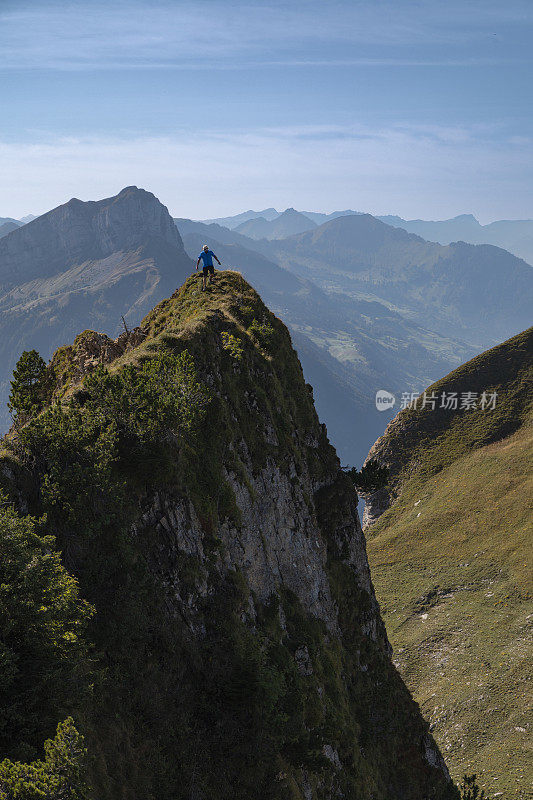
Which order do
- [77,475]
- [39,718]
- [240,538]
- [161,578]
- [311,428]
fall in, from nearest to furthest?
1. [39,718]
2. [77,475]
3. [161,578]
4. [240,538]
5. [311,428]

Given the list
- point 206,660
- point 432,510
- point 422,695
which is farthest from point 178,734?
point 432,510

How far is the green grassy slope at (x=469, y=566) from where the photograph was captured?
211 ft

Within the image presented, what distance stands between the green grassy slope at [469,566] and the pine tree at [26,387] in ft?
206

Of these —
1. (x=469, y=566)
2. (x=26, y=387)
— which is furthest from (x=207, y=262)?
(x=469, y=566)

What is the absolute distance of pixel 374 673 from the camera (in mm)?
46312

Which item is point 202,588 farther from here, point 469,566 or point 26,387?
point 469,566

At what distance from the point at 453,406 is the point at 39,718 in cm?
14063

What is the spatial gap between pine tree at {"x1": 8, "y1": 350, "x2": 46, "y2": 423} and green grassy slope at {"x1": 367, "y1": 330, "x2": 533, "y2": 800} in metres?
62.7

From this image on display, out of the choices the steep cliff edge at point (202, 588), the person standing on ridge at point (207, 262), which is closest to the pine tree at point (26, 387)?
the steep cliff edge at point (202, 588)

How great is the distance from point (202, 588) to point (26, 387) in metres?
17.8

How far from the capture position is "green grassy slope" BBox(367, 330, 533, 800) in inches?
2530

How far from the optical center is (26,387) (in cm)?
3303

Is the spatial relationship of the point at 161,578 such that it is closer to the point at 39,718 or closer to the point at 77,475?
the point at 77,475

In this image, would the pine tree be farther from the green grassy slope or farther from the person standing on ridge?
the green grassy slope
